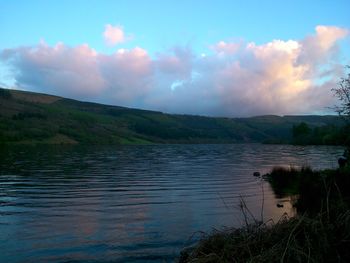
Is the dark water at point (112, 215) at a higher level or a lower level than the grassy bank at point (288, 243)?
lower

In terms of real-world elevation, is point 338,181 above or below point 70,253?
above

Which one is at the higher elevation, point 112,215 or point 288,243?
point 288,243

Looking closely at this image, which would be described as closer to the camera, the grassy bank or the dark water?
the grassy bank

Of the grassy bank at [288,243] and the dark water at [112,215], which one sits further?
the dark water at [112,215]

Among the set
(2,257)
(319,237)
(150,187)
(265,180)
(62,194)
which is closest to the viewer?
(319,237)

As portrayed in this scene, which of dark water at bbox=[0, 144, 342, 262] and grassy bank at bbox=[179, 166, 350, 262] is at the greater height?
grassy bank at bbox=[179, 166, 350, 262]

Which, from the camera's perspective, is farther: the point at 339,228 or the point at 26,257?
the point at 26,257

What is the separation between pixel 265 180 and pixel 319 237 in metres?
43.6

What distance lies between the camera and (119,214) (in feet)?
96.4

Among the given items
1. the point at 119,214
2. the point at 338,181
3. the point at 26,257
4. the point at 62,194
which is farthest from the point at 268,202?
the point at 26,257

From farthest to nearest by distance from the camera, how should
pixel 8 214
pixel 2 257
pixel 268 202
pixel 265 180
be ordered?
pixel 265 180
pixel 268 202
pixel 8 214
pixel 2 257

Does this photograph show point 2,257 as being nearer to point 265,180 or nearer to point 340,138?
point 340,138

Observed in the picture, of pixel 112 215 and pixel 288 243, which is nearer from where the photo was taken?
pixel 288 243

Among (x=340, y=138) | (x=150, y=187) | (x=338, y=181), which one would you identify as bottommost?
(x=150, y=187)
